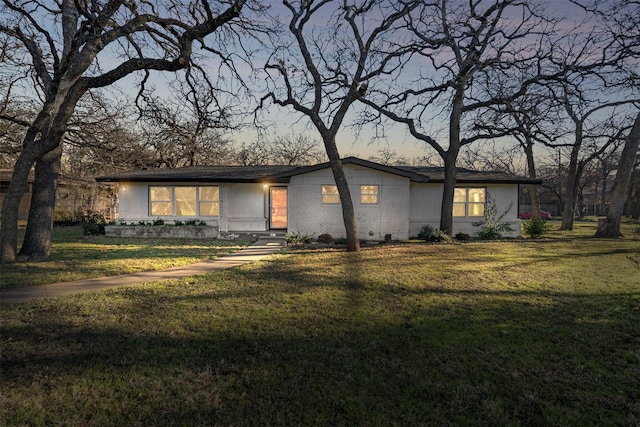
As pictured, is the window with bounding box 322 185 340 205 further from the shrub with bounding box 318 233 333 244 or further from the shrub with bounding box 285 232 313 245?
the shrub with bounding box 285 232 313 245

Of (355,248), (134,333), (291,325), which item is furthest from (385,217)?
(134,333)

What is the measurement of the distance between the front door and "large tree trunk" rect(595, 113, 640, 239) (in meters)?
16.1

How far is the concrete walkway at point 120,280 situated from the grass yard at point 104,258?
404 mm

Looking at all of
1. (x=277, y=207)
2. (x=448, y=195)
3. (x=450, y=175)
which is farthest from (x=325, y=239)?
Answer: (x=450, y=175)

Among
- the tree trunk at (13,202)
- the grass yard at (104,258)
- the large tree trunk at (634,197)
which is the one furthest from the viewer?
the large tree trunk at (634,197)

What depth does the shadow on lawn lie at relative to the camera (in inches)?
113

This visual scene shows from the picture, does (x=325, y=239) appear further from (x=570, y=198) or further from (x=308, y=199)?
(x=570, y=198)

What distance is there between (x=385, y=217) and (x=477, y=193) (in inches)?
212

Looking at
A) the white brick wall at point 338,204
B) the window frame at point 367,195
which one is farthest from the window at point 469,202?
the window frame at point 367,195

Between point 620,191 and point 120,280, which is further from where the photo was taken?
point 620,191

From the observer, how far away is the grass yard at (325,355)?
2.89 m

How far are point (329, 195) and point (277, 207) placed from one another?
3.67 m

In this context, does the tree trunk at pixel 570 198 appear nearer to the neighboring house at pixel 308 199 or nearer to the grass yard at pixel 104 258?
the neighboring house at pixel 308 199

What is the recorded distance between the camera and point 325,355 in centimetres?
388
